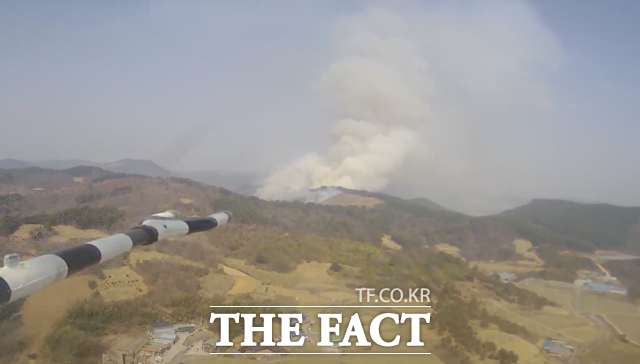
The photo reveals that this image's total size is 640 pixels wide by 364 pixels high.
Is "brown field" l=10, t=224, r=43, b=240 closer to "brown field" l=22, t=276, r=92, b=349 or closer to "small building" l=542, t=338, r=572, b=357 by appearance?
"brown field" l=22, t=276, r=92, b=349

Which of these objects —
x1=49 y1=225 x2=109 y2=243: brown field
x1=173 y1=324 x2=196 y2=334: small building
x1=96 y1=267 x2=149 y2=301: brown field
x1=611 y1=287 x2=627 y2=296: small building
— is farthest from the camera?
x1=611 y1=287 x2=627 y2=296: small building

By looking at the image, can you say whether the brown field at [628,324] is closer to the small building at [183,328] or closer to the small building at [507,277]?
the small building at [507,277]

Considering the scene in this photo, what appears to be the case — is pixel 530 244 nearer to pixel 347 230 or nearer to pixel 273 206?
pixel 347 230

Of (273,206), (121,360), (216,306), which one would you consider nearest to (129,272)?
(216,306)

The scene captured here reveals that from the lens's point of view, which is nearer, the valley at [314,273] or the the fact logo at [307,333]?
the valley at [314,273]

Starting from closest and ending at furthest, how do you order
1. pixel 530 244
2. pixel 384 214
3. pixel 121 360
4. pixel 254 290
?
1. pixel 121 360
2. pixel 254 290
3. pixel 530 244
4. pixel 384 214

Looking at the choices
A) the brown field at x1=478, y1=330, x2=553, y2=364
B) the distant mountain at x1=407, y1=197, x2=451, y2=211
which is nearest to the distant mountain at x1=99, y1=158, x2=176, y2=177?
the distant mountain at x1=407, y1=197, x2=451, y2=211

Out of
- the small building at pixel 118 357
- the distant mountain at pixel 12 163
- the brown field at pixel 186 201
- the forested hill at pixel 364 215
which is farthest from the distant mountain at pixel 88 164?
the small building at pixel 118 357
